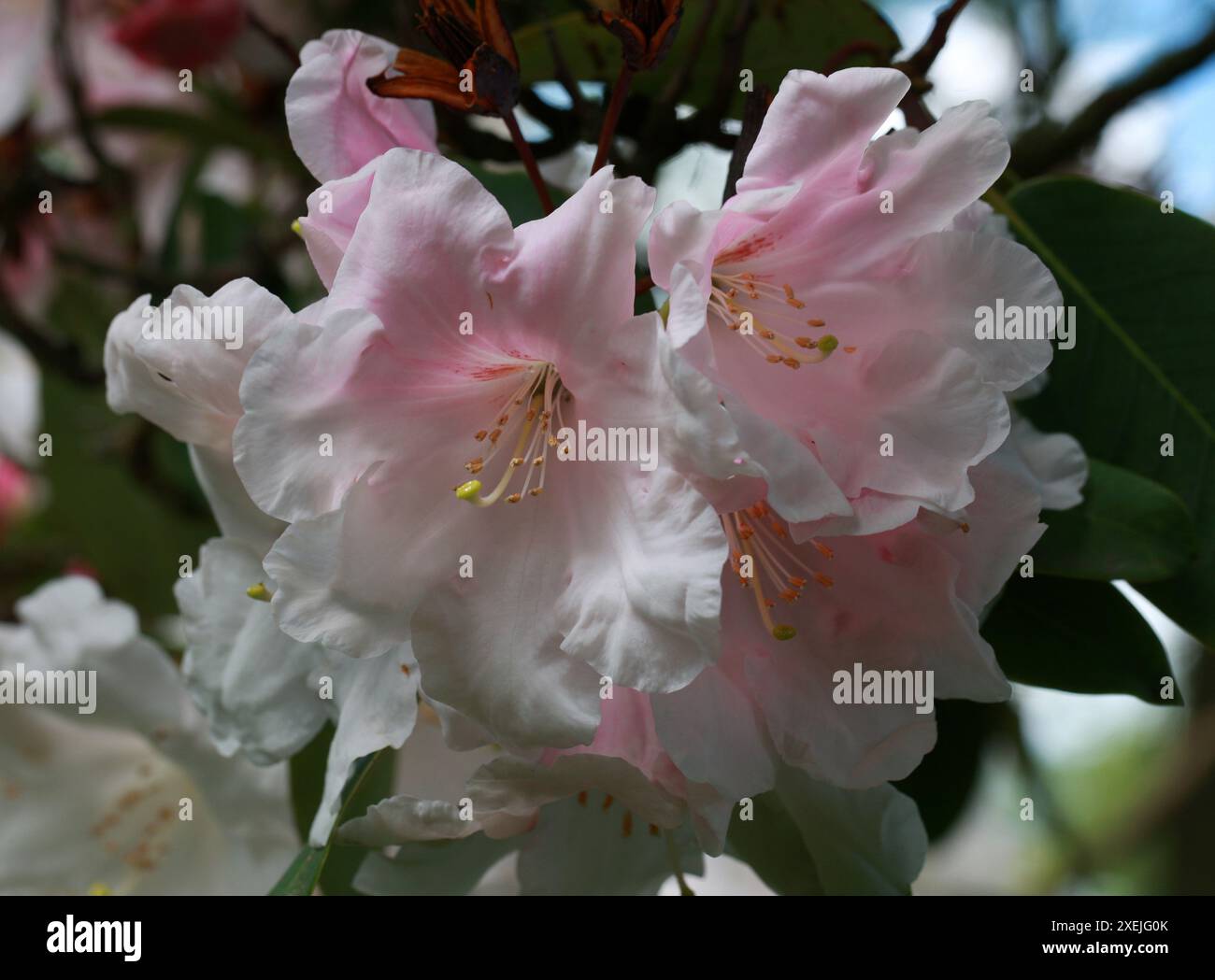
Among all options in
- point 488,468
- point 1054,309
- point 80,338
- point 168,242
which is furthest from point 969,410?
point 80,338

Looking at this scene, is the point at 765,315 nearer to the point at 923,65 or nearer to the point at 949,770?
the point at 923,65

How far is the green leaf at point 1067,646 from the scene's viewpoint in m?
0.69

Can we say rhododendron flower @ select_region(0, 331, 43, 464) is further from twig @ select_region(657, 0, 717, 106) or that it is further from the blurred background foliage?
twig @ select_region(657, 0, 717, 106)

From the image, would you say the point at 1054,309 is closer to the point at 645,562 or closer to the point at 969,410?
the point at 969,410

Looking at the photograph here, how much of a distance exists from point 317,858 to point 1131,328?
56 centimetres

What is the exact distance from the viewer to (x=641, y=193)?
0.50 meters

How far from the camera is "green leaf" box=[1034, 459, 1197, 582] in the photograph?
62 centimetres

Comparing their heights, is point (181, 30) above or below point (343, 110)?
above

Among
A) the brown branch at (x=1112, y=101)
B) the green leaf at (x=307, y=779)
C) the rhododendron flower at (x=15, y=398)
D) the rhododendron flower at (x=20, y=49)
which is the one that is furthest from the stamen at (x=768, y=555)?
the rhododendron flower at (x=15, y=398)

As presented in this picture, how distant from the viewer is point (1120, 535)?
0.63m

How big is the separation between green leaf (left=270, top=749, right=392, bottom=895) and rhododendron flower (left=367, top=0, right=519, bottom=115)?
Result: 34cm

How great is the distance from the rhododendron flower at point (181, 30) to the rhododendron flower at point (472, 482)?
0.89 metres

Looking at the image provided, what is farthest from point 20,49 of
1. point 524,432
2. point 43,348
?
point 524,432
